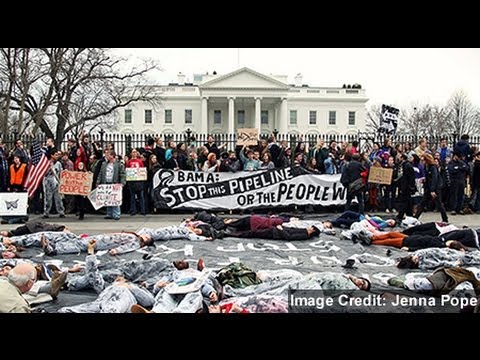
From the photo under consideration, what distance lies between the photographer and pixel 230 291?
6.78 m

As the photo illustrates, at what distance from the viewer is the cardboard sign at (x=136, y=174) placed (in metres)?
15.0

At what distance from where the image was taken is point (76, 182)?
48.1 feet

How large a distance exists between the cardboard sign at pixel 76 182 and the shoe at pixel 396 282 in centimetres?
948

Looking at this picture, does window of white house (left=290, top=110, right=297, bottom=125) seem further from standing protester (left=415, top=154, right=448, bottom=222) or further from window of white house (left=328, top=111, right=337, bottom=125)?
standing protester (left=415, top=154, right=448, bottom=222)

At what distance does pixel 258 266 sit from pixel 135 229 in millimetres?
5020

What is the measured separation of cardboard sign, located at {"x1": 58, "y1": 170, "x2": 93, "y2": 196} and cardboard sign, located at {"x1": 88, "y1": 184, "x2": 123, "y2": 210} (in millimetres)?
281

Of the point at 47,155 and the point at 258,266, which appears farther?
the point at 47,155

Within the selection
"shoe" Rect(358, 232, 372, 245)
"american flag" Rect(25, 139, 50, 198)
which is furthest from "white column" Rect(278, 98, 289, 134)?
"shoe" Rect(358, 232, 372, 245)

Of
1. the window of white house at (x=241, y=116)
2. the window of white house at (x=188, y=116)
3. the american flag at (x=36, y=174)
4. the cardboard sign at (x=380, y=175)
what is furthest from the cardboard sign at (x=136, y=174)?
the window of white house at (x=241, y=116)

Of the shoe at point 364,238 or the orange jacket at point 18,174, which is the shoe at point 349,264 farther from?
the orange jacket at point 18,174

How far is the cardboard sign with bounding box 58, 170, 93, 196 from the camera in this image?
14.6 metres
